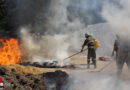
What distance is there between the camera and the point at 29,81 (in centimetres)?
497

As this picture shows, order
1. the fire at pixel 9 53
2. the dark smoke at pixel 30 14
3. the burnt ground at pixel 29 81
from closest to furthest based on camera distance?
the burnt ground at pixel 29 81 < the fire at pixel 9 53 < the dark smoke at pixel 30 14

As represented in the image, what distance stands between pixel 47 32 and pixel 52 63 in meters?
4.82

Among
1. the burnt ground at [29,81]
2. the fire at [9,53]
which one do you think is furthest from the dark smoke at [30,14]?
Result: the burnt ground at [29,81]

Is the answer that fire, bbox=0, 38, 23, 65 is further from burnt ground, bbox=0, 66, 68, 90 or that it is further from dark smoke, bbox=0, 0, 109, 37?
burnt ground, bbox=0, 66, 68, 90

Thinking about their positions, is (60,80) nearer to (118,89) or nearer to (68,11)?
(118,89)

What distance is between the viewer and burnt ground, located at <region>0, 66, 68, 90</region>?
469cm

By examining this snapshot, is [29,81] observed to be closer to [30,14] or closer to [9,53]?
[9,53]

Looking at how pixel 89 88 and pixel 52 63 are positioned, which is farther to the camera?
pixel 52 63

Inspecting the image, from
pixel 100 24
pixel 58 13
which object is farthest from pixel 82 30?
pixel 58 13

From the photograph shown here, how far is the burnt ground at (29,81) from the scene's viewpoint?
15.4 feet

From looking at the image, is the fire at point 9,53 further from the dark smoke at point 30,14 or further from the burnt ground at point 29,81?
the burnt ground at point 29,81

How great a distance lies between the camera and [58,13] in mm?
13086

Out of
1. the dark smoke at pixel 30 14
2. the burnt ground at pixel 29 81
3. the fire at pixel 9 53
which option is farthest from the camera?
the dark smoke at pixel 30 14

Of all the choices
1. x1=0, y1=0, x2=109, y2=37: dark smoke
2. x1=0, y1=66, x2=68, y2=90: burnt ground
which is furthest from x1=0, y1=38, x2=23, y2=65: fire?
x1=0, y1=66, x2=68, y2=90: burnt ground
